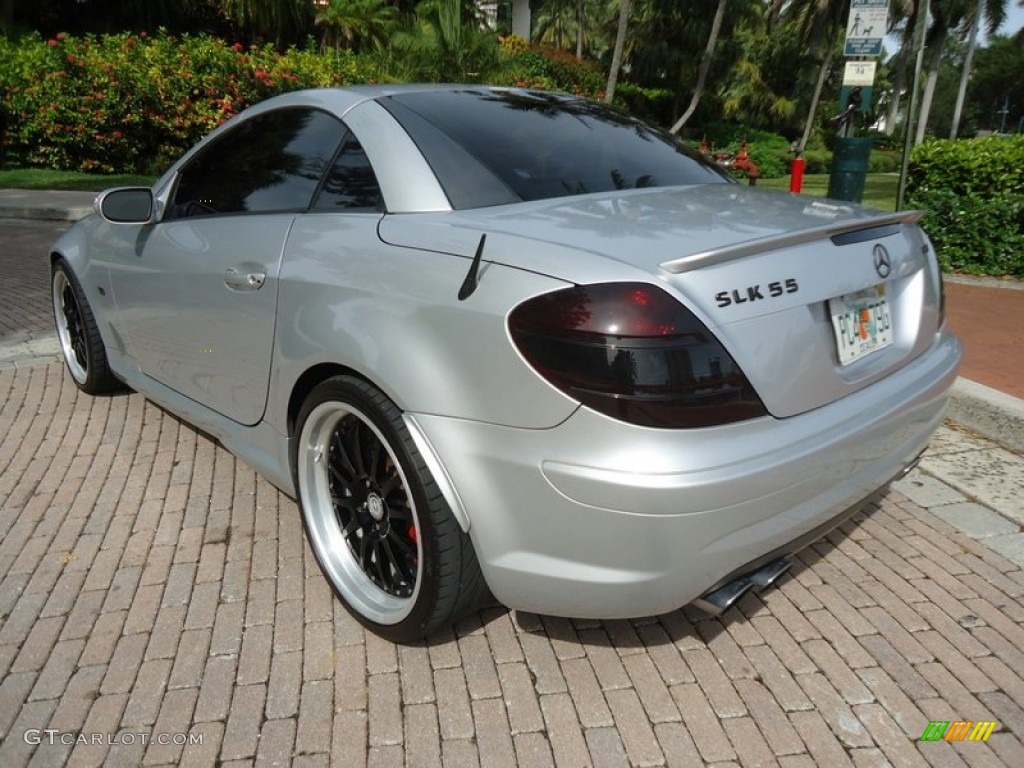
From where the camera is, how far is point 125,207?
331cm

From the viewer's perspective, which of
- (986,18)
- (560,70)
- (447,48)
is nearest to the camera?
(447,48)

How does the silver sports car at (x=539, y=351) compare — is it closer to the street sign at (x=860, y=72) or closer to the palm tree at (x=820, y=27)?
the street sign at (x=860, y=72)

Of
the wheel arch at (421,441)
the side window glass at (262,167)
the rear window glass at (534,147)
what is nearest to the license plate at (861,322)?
the rear window glass at (534,147)

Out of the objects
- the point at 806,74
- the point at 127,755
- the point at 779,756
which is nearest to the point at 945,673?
the point at 779,756

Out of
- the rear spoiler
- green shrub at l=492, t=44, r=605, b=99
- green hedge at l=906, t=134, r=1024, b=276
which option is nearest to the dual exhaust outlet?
the rear spoiler

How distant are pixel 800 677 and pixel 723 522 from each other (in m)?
0.78

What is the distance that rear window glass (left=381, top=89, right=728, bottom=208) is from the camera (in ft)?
7.84

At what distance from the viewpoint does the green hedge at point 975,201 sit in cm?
689

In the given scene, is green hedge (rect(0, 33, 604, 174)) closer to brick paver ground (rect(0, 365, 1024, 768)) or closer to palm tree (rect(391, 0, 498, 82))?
palm tree (rect(391, 0, 498, 82))

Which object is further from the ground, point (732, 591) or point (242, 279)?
point (242, 279)

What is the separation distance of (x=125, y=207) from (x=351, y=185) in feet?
4.49

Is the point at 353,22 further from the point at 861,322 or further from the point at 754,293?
the point at 754,293

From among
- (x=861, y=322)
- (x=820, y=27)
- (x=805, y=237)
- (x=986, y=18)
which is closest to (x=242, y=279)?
(x=805, y=237)

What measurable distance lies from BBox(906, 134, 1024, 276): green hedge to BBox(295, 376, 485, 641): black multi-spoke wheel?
666 centimetres
